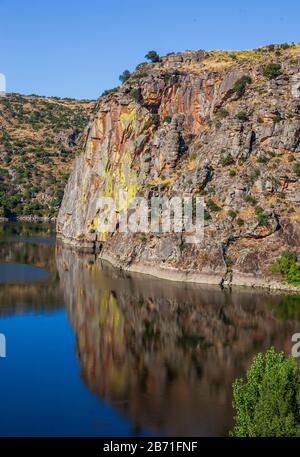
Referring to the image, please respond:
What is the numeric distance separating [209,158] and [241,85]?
14.3m

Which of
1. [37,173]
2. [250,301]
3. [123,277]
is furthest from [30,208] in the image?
[250,301]

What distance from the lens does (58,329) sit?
60969 millimetres

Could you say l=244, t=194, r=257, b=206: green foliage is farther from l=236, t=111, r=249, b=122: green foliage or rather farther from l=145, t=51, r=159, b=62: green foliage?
l=145, t=51, r=159, b=62: green foliage

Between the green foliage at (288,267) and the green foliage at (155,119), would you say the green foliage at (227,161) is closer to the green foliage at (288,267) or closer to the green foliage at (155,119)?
the green foliage at (288,267)

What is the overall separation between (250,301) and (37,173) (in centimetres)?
12673

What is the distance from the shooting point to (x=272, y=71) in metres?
99.4

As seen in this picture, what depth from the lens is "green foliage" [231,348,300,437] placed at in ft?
98.3

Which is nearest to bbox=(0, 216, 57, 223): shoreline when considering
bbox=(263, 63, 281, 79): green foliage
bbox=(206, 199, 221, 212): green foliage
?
bbox=(263, 63, 281, 79): green foliage

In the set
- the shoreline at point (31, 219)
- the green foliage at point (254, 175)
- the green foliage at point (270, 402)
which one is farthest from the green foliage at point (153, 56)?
the green foliage at point (270, 402)

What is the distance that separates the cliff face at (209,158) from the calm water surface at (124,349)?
607 centimetres

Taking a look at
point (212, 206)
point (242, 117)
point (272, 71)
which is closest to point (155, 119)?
point (242, 117)

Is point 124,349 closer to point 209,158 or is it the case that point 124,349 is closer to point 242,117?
point 209,158
